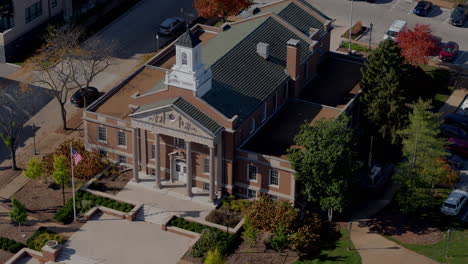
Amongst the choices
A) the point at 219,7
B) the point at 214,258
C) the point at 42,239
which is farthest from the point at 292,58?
the point at 42,239

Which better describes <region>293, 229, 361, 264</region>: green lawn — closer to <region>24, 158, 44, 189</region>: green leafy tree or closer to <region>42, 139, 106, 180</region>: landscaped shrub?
<region>42, 139, 106, 180</region>: landscaped shrub

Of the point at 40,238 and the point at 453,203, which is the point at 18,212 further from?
the point at 453,203

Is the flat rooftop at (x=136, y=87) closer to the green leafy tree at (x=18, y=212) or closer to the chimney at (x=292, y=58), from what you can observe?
the chimney at (x=292, y=58)

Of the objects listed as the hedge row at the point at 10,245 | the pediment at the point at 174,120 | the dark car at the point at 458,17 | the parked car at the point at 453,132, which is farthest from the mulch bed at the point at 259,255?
the dark car at the point at 458,17

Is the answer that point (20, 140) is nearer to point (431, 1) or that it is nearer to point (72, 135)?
point (72, 135)

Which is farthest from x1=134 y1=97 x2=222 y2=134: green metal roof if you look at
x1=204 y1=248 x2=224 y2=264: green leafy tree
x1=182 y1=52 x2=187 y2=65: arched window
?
x1=204 y1=248 x2=224 y2=264: green leafy tree
